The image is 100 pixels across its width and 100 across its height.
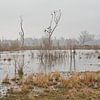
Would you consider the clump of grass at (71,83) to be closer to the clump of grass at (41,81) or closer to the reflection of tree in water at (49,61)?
the clump of grass at (41,81)

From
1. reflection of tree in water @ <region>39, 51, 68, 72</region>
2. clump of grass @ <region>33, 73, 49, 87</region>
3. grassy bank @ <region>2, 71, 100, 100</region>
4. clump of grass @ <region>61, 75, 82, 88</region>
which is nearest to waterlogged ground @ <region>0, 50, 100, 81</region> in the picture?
reflection of tree in water @ <region>39, 51, 68, 72</region>

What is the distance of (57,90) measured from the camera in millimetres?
9867

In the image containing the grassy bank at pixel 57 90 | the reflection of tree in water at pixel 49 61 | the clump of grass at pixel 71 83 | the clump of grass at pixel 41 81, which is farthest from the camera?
the reflection of tree in water at pixel 49 61

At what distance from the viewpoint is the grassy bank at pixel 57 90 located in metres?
8.52

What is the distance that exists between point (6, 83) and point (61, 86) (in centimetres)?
288

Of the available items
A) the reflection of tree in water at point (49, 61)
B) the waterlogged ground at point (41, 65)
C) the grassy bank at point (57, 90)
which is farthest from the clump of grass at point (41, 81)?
the reflection of tree in water at point (49, 61)

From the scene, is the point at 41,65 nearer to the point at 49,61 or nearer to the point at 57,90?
the point at 49,61

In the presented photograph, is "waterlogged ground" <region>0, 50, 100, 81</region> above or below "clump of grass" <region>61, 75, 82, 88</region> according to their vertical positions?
below

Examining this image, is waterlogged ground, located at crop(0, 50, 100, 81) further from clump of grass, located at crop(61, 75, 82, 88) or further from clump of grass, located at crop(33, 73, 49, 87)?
clump of grass, located at crop(61, 75, 82, 88)

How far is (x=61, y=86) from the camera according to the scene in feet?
35.3

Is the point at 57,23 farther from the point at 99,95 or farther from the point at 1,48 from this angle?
the point at 99,95

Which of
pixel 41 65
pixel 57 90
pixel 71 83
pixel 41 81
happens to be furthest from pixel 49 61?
pixel 57 90

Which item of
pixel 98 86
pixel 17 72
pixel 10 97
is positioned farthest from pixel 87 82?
pixel 17 72

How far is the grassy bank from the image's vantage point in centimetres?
852
